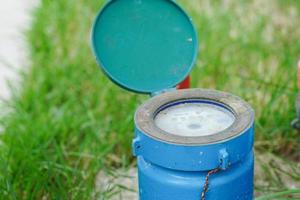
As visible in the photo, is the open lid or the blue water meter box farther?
the open lid

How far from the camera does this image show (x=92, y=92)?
3.53 meters

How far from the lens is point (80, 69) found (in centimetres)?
370

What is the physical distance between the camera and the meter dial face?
2256 mm

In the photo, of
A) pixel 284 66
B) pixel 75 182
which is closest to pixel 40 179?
pixel 75 182

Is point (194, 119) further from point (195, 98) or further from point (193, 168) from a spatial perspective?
point (193, 168)

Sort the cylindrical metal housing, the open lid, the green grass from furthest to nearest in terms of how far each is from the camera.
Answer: the green grass, the open lid, the cylindrical metal housing

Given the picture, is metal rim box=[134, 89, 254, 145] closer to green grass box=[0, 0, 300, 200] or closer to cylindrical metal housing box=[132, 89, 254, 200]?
cylindrical metal housing box=[132, 89, 254, 200]

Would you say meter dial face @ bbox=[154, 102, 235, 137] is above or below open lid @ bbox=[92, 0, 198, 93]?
below

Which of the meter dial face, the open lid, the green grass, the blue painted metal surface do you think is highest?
the open lid

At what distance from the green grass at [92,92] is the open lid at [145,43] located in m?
0.44

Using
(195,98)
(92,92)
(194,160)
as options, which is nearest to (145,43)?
(195,98)

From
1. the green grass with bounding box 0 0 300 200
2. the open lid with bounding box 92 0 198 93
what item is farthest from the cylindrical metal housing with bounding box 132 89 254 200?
the green grass with bounding box 0 0 300 200

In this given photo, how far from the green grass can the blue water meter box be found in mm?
464

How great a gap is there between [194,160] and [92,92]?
1471mm
